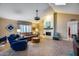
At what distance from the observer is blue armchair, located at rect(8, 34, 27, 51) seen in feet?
8.41

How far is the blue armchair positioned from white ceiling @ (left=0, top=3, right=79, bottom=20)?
429 millimetres

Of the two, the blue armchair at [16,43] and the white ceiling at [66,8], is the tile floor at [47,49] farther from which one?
the white ceiling at [66,8]

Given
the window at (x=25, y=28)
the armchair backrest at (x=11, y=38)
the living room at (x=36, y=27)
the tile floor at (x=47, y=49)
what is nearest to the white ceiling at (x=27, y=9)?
the living room at (x=36, y=27)

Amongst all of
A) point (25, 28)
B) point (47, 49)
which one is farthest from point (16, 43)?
point (47, 49)

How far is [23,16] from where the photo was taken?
267 cm

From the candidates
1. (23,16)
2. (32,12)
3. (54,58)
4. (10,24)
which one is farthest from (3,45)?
(54,58)

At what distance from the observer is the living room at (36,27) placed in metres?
2.58

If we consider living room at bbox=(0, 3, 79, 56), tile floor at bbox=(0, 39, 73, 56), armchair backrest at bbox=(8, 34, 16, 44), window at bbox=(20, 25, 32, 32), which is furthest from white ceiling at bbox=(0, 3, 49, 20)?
tile floor at bbox=(0, 39, 73, 56)

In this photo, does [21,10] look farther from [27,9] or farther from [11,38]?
[11,38]

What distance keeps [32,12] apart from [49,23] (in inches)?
17.6

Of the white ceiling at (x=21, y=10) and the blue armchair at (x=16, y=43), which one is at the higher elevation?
the white ceiling at (x=21, y=10)

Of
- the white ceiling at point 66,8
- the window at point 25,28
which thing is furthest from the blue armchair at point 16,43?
the white ceiling at point 66,8

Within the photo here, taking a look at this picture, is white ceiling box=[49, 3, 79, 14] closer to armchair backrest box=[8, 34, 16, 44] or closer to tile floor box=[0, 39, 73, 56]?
tile floor box=[0, 39, 73, 56]

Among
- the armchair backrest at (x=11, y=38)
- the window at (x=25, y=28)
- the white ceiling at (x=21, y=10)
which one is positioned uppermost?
the white ceiling at (x=21, y=10)
